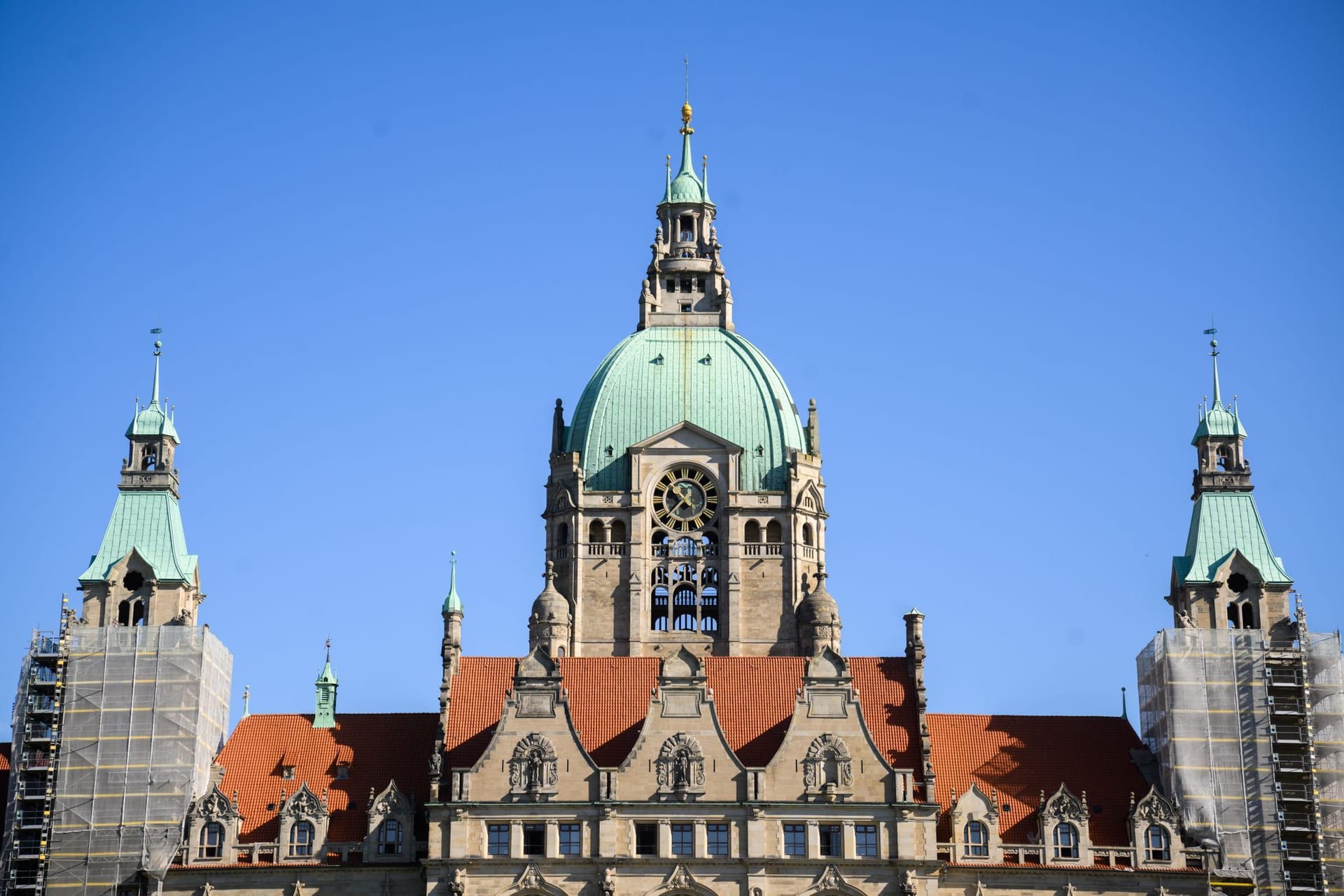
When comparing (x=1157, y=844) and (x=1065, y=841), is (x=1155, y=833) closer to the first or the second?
(x=1157, y=844)

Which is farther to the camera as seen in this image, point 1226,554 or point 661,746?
point 1226,554

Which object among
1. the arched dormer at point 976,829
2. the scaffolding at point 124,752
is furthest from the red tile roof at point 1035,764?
the scaffolding at point 124,752

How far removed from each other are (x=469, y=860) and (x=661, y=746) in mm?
7888

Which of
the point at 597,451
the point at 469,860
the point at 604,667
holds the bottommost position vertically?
the point at 469,860

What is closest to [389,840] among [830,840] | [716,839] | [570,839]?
[570,839]

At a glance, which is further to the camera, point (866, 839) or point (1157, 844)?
point (1157, 844)

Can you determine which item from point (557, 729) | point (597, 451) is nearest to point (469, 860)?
point (557, 729)

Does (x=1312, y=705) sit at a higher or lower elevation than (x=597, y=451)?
lower

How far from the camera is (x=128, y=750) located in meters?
117

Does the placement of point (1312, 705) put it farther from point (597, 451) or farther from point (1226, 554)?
point (597, 451)

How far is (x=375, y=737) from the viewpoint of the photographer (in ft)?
395

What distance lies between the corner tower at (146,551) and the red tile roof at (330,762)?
561cm

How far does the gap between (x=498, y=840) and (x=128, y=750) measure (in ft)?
47.0

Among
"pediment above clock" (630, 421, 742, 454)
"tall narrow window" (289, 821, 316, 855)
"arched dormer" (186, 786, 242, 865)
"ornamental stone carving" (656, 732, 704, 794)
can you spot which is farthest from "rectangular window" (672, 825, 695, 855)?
"pediment above clock" (630, 421, 742, 454)
